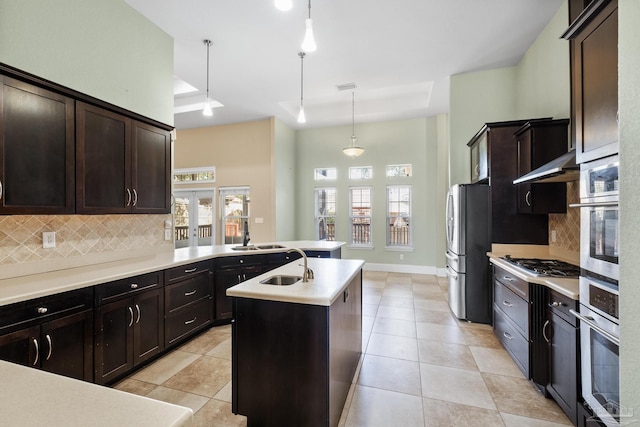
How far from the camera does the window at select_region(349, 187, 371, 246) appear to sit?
7.07 meters

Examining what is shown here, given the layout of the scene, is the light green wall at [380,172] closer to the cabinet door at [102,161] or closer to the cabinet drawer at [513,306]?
the cabinet drawer at [513,306]

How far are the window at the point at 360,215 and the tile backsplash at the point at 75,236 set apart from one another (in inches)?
183

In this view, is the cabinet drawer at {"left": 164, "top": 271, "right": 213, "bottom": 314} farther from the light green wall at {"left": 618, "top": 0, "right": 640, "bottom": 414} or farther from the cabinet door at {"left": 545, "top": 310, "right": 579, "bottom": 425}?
the cabinet door at {"left": 545, "top": 310, "right": 579, "bottom": 425}

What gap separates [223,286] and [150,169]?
1.61 m

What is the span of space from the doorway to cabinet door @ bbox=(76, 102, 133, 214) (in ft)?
14.6

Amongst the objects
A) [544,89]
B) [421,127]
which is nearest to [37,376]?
[544,89]

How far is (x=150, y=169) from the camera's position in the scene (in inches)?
115

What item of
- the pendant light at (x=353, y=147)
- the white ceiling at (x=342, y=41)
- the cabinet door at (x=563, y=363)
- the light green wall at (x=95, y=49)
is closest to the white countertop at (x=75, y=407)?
the cabinet door at (x=563, y=363)

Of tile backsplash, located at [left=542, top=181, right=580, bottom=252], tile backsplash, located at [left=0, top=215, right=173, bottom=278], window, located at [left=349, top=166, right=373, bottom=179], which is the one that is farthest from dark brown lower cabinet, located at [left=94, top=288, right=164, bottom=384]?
window, located at [left=349, top=166, right=373, bottom=179]

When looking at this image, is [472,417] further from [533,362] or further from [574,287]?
[574,287]

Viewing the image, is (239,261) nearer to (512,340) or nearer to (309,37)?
(309,37)

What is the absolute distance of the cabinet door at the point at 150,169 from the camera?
2758 millimetres

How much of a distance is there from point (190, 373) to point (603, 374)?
297 centimetres

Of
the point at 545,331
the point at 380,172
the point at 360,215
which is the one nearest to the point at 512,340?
the point at 545,331
